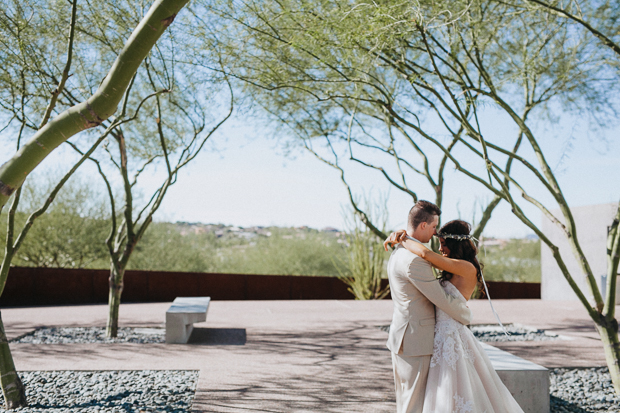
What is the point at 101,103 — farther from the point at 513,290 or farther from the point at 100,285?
the point at 513,290

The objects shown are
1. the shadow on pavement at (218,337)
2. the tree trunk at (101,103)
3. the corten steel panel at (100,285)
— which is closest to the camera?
the tree trunk at (101,103)

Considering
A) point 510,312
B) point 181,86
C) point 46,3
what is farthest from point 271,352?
point 510,312

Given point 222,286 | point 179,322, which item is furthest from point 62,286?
point 179,322

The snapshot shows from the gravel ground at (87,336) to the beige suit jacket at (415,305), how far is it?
196 inches

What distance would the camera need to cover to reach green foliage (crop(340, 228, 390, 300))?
13.0 m

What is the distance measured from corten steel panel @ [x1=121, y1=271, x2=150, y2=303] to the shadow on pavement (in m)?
5.46

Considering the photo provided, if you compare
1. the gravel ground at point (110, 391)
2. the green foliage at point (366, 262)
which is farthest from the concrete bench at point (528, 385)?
the green foliage at point (366, 262)

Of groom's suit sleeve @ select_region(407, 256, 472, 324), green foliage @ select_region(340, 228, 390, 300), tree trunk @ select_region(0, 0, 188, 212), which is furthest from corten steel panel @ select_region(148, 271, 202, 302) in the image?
groom's suit sleeve @ select_region(407, 256, 472, 324)

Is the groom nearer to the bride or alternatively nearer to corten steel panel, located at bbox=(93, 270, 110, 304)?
the bride

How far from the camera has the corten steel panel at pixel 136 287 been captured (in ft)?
43.1

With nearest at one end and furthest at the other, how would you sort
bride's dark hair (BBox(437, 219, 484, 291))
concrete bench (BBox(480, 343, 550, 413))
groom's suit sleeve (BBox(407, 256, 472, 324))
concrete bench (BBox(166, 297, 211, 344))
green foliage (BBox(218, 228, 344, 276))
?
groom's suit sleeve (BBox(407, 256, 472, 324))
bride's dark hair (BBox(437, 219, 484, 291))
concrete bench (BBox(480, 343, 550, 413))
concrete bench (BBox(166, 297, 211, 344))
green foliage (BBox(218, 228, 344, 276))

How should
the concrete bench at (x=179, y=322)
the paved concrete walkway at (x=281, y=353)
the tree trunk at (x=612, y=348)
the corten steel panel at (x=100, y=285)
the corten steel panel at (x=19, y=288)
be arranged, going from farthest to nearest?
1. the corten steel panel at (x=100, y=285)
2. the corten steel panel at (x=19, y=288)
3. the concrete bench at (x=179, y=322)
4. the tree trunk at (x=612, y=348)
5. the paved concrete walkway at (x=281, y=353)

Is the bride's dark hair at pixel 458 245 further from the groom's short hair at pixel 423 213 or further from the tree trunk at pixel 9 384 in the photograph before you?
the tree trunk at pixel 9 384

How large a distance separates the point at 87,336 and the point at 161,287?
5.89m
